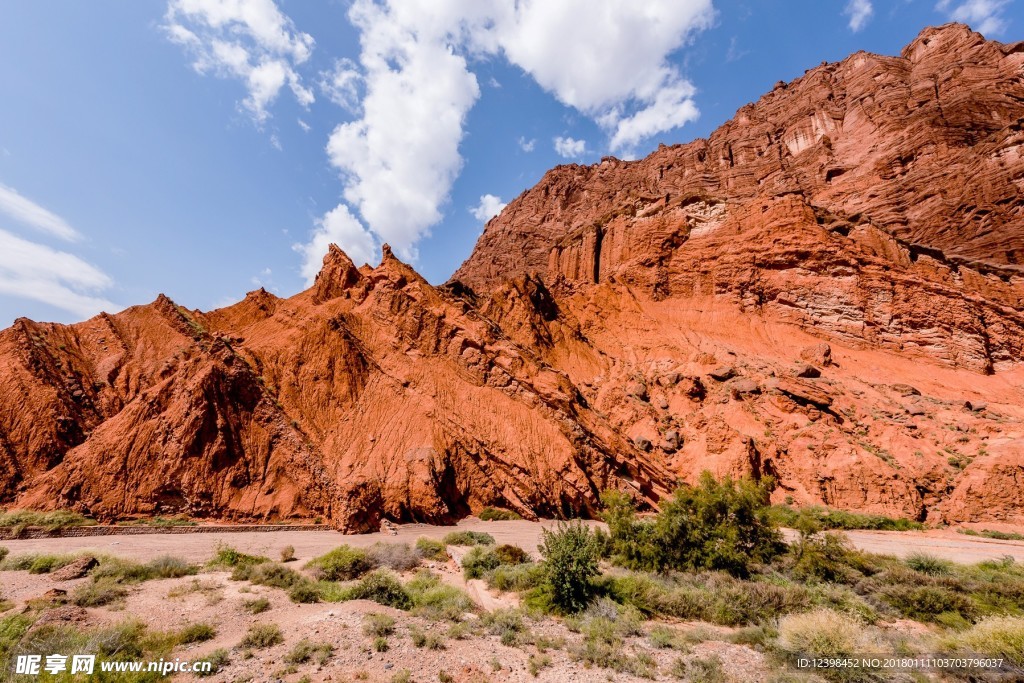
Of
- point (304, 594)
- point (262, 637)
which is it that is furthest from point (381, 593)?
point (262, 637)

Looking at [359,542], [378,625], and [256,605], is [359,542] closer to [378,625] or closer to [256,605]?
[256,605]

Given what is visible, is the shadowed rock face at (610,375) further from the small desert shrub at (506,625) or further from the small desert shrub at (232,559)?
the small desert shrub at (506,625)

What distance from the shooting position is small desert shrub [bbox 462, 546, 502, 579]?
38.1 ft

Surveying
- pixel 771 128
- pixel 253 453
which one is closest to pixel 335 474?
pixel 253 453

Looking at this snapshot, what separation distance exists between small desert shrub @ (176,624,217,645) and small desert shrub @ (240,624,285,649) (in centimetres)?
58

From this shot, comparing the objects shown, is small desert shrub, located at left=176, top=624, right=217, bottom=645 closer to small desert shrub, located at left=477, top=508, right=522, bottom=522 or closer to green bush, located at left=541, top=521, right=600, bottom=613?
green bush, located at left=541, top=521, right=600, bottom=613

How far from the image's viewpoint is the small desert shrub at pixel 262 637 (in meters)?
6.76

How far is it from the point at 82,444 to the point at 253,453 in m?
6.57

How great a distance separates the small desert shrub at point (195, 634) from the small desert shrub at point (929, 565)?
667 inches

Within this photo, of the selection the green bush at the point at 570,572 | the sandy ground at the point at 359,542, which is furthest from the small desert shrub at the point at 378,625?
the sandy ground at the point at 359,542

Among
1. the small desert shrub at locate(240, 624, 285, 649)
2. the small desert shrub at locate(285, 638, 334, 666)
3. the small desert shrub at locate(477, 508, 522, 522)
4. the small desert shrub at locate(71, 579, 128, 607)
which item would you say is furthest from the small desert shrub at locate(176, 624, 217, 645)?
the small desert shrub at locate(477, 508, 522, 522)

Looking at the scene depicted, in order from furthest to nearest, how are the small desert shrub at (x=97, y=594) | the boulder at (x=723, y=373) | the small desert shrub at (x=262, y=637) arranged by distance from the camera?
the boulder at (x=723, y=373), the small desert shrub at (x=97, y=594), the small desert shrub at (x=262, y=637)

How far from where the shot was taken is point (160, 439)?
60.1ft

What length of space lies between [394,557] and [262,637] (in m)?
5.87
